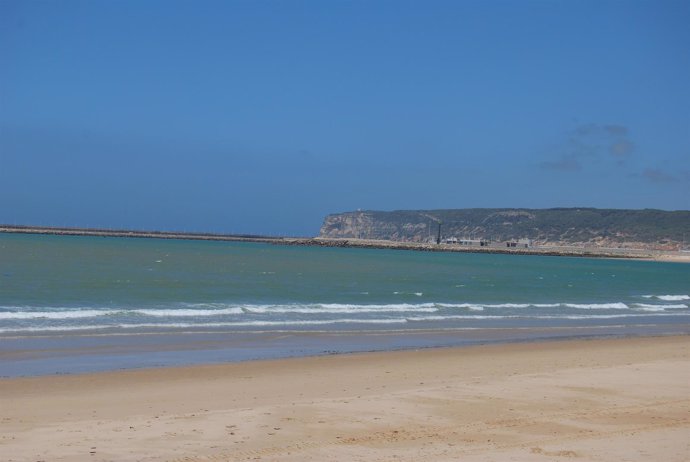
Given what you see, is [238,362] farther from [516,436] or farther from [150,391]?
[516,436]

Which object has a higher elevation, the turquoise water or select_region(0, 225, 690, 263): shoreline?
select_region(0, 225, 690, 263): shoreline

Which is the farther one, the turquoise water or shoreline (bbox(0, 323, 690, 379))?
the turquoise water

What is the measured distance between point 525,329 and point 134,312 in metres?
10.8

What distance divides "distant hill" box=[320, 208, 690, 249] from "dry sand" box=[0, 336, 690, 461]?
531 feet

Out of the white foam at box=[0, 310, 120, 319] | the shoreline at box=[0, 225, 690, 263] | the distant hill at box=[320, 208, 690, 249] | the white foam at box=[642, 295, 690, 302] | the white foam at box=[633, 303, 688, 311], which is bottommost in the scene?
the white foam at box=[633, 303, 688, 311]

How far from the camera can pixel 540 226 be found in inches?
7175

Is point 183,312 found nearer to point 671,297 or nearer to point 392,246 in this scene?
point 671,297

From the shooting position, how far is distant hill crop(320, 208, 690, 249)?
171 m

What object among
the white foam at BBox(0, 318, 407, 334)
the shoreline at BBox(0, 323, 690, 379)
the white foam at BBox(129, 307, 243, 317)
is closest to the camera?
the shoreline at BBox(0, 323, 690, 379)

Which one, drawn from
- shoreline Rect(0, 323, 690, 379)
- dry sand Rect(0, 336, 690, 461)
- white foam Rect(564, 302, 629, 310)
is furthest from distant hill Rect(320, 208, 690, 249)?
dry sand Rect(0, 336, 690, 461)

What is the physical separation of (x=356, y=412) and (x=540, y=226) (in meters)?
178

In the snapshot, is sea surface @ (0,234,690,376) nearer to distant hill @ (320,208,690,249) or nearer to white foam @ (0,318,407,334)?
white foam @ (0,318,407,334)

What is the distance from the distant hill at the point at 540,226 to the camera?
561 ft

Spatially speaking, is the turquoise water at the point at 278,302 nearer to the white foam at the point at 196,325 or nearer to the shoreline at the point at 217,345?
the white foam at the point at 196,325
